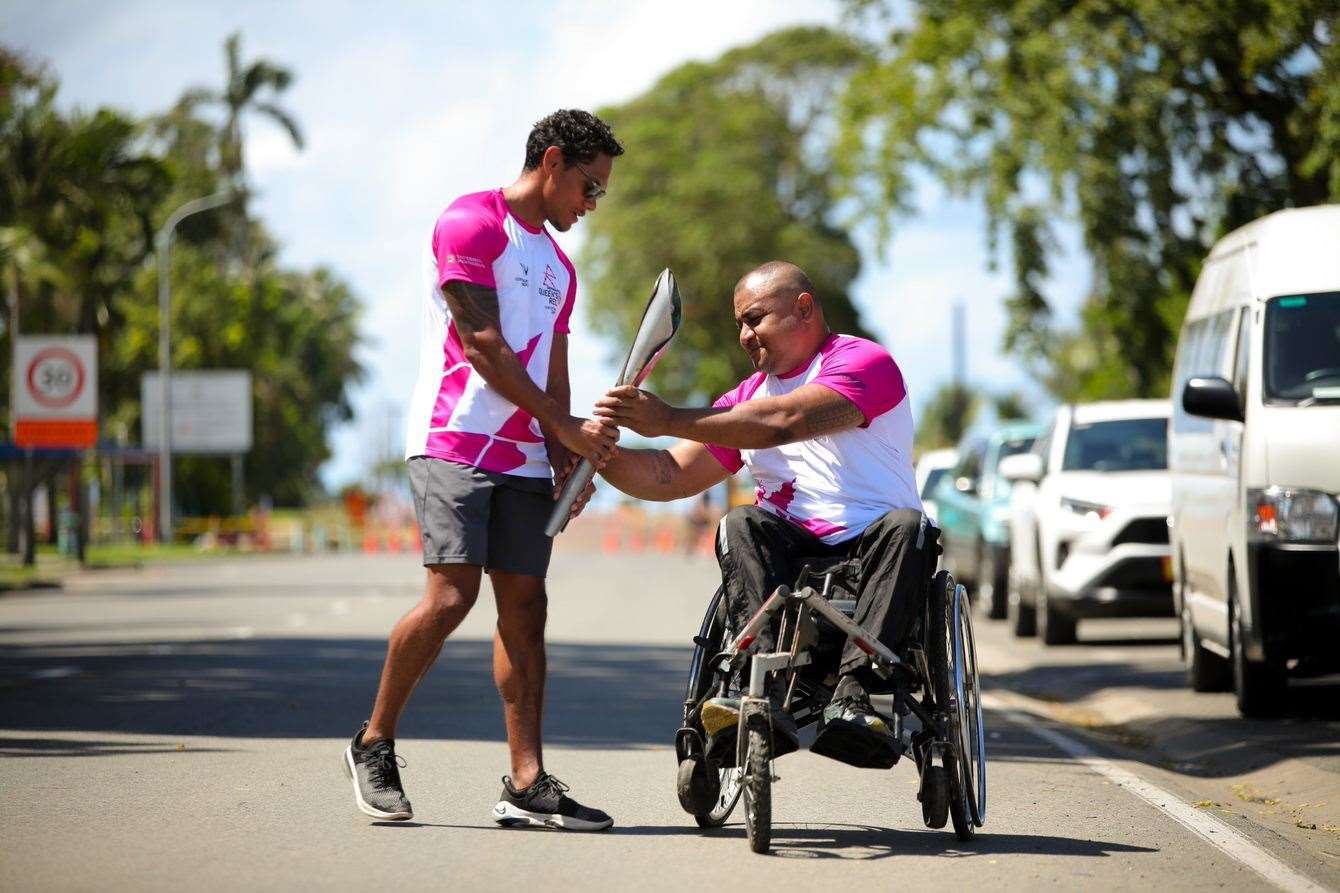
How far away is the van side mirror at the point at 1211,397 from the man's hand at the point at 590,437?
4748mm

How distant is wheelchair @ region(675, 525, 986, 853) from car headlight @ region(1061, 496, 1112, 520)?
33.6 feet

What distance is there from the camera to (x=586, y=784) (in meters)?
8.29

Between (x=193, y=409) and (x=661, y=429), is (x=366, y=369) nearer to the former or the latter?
(x=193, y=409)

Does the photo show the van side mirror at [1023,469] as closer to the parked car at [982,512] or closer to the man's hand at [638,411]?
the parked car at [982,512]

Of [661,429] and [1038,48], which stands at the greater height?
[1038,48]

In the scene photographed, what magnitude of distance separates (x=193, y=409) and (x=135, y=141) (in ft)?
81.3

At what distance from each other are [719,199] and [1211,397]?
52.3 meters

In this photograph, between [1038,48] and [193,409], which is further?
[193,409]

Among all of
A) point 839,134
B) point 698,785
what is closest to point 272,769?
point 698,785

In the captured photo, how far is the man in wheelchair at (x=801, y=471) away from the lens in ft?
20.9

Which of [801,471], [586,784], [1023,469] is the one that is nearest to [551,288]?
[801,471]

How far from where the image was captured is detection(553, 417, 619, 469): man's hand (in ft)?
21.5

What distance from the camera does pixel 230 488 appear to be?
7312 centimetres

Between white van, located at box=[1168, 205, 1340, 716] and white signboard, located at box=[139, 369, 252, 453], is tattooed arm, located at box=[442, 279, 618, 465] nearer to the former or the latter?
white van, located at box=[1168, 205, 1340, 716]
